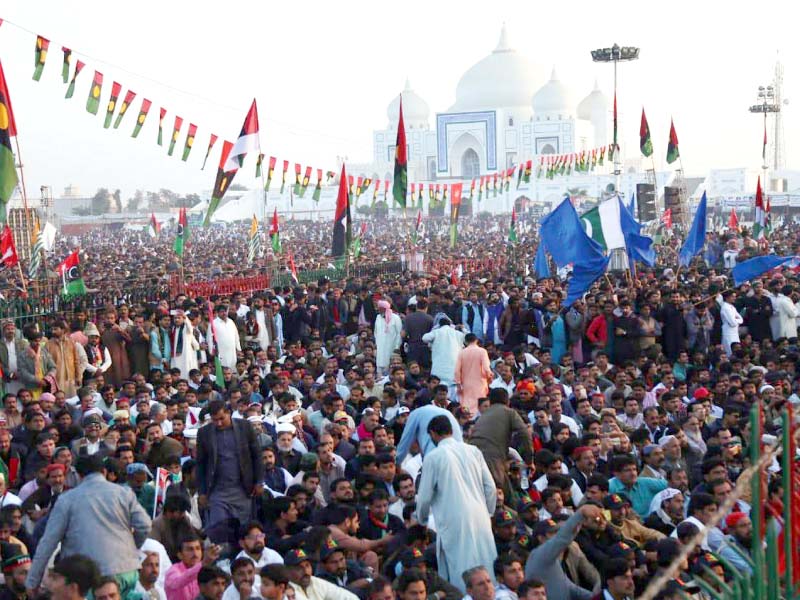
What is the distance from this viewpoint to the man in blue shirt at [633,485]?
6844 millimetres

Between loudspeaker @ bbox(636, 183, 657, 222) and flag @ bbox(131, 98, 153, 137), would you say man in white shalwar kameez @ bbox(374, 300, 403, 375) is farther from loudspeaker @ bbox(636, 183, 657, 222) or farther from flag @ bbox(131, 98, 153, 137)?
loudspeaker @ bbox(636, 183, 657, 222)

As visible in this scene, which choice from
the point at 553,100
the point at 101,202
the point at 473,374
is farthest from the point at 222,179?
the point at 101,202

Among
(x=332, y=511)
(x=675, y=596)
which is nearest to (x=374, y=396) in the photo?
(x=332, y=511)

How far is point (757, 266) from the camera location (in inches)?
507

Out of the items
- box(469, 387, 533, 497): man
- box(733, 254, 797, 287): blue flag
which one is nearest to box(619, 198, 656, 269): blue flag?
box(733, 254, 797, 287): blue flag

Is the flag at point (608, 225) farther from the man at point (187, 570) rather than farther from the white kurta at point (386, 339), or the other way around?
the man at point (187, 570)

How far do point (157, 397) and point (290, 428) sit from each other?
6.02 ft

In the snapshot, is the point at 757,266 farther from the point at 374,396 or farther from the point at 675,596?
the point at 675,596

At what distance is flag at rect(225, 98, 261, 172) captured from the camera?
51.1 feet

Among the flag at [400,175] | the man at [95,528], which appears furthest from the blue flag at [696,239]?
the man at [95,528]

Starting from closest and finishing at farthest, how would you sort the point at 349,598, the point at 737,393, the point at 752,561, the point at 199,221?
the point at 752,561, the point at 349,598, the point at 737,393, the point at 199,221

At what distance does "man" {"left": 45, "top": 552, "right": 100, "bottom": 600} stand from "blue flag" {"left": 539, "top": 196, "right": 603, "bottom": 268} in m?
8.60

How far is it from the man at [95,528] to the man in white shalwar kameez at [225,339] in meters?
6.23

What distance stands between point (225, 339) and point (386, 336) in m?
1.51
